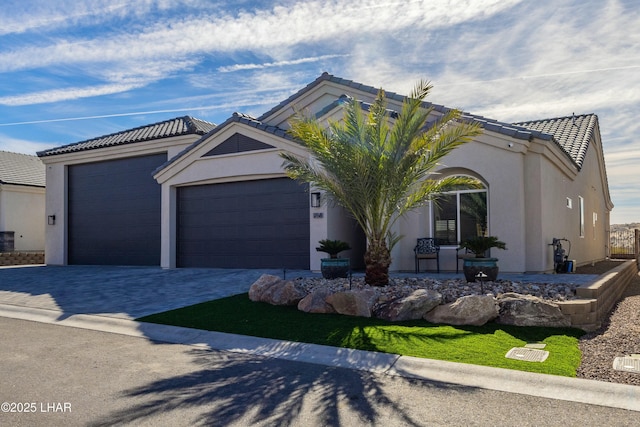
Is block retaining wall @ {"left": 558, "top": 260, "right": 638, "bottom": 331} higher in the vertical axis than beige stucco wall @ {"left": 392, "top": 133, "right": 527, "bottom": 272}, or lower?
lower

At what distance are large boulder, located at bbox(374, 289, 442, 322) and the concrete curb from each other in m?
1.95

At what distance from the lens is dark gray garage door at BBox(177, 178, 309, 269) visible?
15234 millimetres

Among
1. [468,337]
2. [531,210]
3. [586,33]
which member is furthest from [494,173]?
[468,337]

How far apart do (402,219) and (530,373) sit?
9018 millimetres

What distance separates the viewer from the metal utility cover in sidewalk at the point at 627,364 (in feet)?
17.5

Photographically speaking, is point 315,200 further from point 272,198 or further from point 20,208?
point 20,208

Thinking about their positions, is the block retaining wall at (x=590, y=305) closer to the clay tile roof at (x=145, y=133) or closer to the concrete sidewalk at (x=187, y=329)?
the concrete sidewalk at (x=187, y=329)

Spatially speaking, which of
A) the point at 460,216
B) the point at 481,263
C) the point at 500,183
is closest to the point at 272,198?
the point at 460,216

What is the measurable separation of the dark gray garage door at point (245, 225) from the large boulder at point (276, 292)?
5039 millimetres

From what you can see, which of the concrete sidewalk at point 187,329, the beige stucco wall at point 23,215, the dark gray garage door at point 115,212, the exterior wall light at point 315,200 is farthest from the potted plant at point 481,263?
the beige stucco wall at point 23,215

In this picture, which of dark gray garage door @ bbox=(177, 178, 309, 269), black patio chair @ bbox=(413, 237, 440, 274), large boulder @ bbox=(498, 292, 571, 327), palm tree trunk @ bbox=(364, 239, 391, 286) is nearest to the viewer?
large boulder @ bbox=(498, 292, 571, 327)

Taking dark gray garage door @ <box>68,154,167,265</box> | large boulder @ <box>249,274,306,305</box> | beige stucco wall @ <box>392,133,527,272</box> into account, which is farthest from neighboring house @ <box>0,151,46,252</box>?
beige stucco wall @ <box>392,133,527,272</box>

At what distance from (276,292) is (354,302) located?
186 cm

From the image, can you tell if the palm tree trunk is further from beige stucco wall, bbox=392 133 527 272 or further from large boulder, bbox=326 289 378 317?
beige stucco wall, bbox=392 133 527 272
